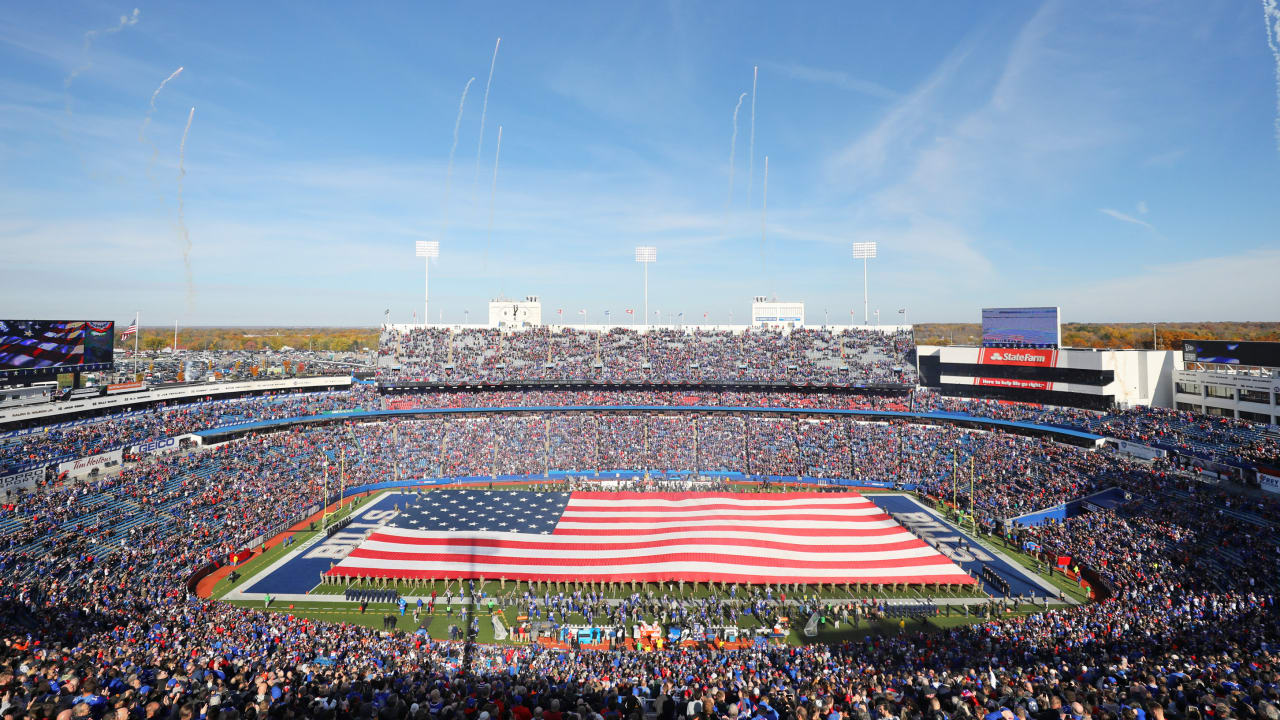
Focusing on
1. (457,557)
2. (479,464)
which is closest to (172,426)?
(479,464)

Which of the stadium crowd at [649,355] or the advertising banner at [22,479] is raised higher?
the stadium crowd at [649,355]

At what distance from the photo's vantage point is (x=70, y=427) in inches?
1426

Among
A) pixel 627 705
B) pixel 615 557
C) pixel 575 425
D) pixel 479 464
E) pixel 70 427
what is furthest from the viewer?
pixel 575 425

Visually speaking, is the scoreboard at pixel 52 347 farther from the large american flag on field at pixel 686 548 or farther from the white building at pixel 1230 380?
the white building at pixel 1230 380

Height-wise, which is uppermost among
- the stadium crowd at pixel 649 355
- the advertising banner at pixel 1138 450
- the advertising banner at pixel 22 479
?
the stadium crowd at pixel 649 355

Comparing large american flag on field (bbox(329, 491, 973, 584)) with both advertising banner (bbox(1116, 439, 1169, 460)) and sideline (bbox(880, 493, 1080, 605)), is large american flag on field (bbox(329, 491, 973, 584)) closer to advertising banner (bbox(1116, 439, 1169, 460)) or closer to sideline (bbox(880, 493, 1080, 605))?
sideline (bbox(880, 493, 1080, 605))

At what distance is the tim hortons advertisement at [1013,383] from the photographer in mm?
52938

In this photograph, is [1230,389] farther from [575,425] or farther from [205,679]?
[205,679]

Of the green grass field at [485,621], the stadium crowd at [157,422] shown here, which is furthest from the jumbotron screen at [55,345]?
the green grass field at [485,621]

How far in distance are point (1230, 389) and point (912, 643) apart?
4125 centimetres

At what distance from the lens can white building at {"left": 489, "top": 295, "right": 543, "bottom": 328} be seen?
119m

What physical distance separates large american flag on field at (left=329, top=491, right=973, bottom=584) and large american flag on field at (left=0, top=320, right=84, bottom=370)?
2685cm

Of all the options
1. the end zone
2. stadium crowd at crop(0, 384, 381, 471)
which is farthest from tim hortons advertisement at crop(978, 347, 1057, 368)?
stadium crowd at crop(0, 384, 381, 471)

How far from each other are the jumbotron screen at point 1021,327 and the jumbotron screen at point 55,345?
254 ft
